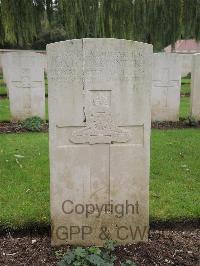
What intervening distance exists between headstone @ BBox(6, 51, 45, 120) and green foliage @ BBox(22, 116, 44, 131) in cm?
59

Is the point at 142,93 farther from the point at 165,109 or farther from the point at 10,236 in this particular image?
the point at 165,109

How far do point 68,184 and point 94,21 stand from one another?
5784 millimetres

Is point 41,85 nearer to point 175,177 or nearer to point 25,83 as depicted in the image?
point 25,83

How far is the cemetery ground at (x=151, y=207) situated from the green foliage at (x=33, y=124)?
1.27m

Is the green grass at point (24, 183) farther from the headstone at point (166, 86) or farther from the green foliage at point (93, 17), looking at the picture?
the headstone at point (166, 86)

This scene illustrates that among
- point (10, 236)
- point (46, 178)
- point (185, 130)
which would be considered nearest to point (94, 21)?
point (185, 130)

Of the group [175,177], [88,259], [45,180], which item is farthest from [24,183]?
[88,259]

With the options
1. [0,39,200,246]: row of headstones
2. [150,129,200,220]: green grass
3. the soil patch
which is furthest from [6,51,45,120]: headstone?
[0,39,200,246]: row of headstones

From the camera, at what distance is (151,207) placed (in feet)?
13.8

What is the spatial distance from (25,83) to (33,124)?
3.58 ft

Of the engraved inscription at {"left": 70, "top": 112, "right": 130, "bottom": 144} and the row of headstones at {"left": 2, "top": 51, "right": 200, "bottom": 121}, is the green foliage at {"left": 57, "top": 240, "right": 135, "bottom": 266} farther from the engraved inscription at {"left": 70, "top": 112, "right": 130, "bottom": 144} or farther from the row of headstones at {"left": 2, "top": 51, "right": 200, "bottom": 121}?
the row of headstones at {"left": 2, "top": 51, "right": 200, "bottom": 121}

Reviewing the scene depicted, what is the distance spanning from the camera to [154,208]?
418 centimetres

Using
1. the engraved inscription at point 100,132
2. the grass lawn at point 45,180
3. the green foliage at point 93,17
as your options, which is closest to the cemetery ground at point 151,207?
the grass lawn at point 45,180

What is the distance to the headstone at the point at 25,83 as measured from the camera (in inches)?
344
